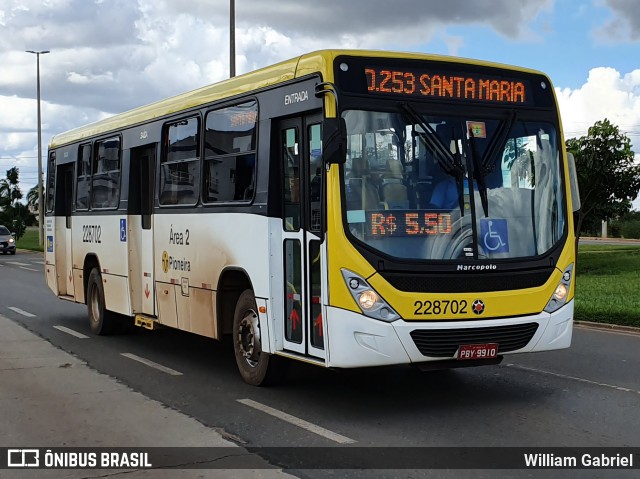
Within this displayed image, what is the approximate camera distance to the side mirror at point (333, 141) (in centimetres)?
728

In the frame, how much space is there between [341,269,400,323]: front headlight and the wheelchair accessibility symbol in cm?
112

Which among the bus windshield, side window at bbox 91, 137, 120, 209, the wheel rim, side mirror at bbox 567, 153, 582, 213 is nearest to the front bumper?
the bus windshield

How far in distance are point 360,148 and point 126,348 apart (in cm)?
604

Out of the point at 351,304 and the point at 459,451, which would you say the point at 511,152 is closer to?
the point at 351,304

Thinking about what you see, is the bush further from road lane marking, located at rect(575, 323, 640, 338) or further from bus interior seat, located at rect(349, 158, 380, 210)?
bus interior seat, located at rect(349, 158, 380, 210)

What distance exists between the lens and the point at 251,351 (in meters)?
9.04

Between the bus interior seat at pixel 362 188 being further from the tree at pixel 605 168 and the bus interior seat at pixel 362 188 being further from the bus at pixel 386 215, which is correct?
the tree at pixel 605 168

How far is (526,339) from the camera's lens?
7.88 metres

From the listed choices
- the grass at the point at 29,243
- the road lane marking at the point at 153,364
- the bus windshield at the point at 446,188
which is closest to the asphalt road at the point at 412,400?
the road lane marking at the point at 153,364

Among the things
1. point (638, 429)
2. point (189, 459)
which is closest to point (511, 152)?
point (638, 429)

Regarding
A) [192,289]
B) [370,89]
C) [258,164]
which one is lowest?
[192,289]

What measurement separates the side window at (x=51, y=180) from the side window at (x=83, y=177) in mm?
1432

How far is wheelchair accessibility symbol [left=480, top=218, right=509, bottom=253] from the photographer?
7.78 m

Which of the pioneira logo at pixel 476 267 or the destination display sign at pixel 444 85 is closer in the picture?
the pioneira logo at pixel 476 267
